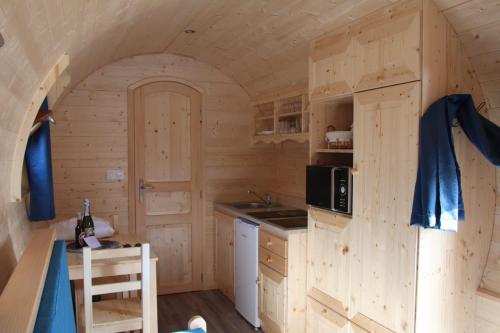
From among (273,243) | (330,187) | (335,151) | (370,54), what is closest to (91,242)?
(273,243)

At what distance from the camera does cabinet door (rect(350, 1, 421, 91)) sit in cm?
227

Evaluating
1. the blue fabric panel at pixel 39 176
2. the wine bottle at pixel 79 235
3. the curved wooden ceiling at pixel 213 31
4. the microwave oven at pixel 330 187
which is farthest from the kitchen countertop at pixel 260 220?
the blue fabric panel at pixel 39 176

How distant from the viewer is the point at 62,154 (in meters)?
4.12

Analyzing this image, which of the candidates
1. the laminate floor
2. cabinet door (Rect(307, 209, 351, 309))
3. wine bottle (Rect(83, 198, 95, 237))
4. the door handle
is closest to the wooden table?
wine bottle (Rect(83, 198, 95, 237))

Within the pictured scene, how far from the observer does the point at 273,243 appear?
3.35 m

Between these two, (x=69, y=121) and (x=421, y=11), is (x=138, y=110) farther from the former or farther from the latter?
(x=421, y=11)

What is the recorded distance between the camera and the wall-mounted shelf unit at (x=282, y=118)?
12.1 ft

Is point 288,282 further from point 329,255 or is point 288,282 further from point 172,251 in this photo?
point 172,251

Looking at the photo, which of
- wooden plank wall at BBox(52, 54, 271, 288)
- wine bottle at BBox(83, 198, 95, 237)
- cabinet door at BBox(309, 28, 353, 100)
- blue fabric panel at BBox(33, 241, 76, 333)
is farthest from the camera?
wooden plank wall at BBox(52, 54, 271, 288)

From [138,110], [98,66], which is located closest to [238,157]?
[138,110]

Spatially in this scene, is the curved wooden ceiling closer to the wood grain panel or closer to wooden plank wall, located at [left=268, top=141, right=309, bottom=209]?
wooden plank wall, located at [left=268, top=141, right=309, bottom=209]

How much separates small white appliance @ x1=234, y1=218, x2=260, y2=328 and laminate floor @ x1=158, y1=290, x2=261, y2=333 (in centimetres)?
11

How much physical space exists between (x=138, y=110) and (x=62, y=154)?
0.86 m

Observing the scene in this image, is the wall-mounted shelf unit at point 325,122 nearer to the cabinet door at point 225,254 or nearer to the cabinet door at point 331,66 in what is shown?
the cabinet door at point 331,66
